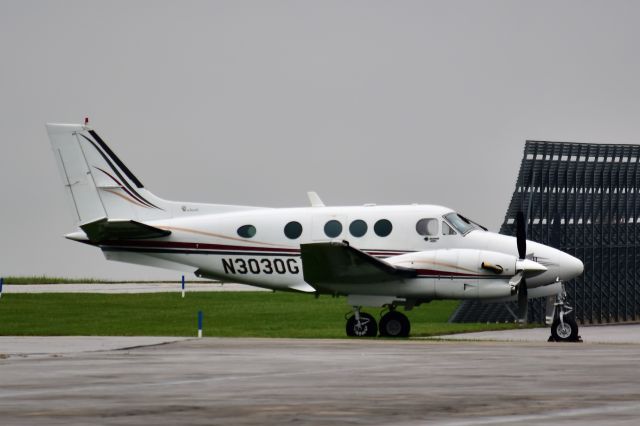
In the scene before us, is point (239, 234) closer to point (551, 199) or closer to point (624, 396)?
point (551, 199)

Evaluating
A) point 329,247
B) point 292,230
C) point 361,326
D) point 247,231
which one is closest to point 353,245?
point 292,230

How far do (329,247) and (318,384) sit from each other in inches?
569

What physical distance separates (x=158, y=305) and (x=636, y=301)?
18650 mm

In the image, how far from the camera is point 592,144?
149 feet

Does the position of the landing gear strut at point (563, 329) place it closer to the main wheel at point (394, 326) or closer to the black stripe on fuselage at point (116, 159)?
the main wheel at point (394, 326)

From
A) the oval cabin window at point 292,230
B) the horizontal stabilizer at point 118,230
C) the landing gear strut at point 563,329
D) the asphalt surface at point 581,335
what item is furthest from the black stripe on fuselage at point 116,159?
the landing gear strut at point 563,329

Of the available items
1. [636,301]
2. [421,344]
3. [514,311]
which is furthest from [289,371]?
[636,301]

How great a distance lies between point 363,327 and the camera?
3212 centimetres

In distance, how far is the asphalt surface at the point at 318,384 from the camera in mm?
12500

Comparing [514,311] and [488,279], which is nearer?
[488,279]

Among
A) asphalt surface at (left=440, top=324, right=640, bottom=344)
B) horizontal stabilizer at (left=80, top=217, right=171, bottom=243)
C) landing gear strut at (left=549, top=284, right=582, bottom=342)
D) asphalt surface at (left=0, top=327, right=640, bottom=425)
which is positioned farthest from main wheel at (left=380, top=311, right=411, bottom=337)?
asphalt surface at (left=0, top=327, right=640, bottom=425)

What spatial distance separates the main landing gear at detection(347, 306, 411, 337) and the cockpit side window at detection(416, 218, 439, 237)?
217 centimetres

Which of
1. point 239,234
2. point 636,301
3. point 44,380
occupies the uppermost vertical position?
point 239,234

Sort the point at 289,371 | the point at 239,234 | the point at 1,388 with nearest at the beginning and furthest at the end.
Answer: the point at 1,388 < the point at 289,371 < the point at 239,234
